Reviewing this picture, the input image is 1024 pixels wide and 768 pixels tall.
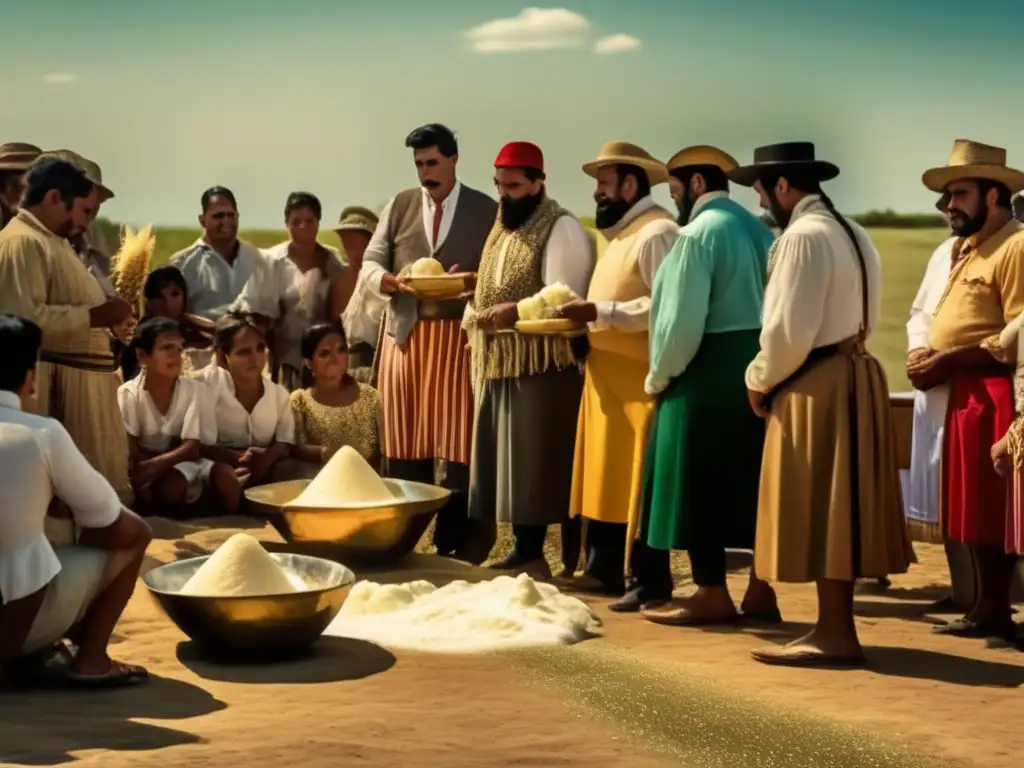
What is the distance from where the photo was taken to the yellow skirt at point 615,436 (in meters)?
6.95

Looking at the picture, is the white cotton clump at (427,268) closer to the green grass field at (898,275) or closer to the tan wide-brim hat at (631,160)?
the tan wide-brim hat at (631,160)

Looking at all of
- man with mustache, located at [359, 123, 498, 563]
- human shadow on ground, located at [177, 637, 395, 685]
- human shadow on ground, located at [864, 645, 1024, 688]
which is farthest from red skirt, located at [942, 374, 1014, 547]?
man with mustache, located at [359, 123, 498, 563]

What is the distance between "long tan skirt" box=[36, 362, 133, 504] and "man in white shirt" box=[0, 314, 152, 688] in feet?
6.39

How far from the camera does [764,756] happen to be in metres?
4.55

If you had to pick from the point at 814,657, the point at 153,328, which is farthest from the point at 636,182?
the point at 153,328

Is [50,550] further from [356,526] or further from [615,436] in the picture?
[615,436]

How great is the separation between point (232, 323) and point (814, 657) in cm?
423

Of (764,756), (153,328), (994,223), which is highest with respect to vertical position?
(994,223)

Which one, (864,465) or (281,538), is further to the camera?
(281,538)

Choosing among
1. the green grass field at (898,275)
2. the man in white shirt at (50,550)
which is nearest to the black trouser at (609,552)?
the man in white shirt at (50,550)

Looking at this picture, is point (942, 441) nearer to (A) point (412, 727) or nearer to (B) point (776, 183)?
(B) point (776, 183)

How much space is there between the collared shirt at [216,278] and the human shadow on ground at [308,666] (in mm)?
4058

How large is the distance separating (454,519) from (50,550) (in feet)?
11.5

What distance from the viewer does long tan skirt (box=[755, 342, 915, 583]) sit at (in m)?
5.65
